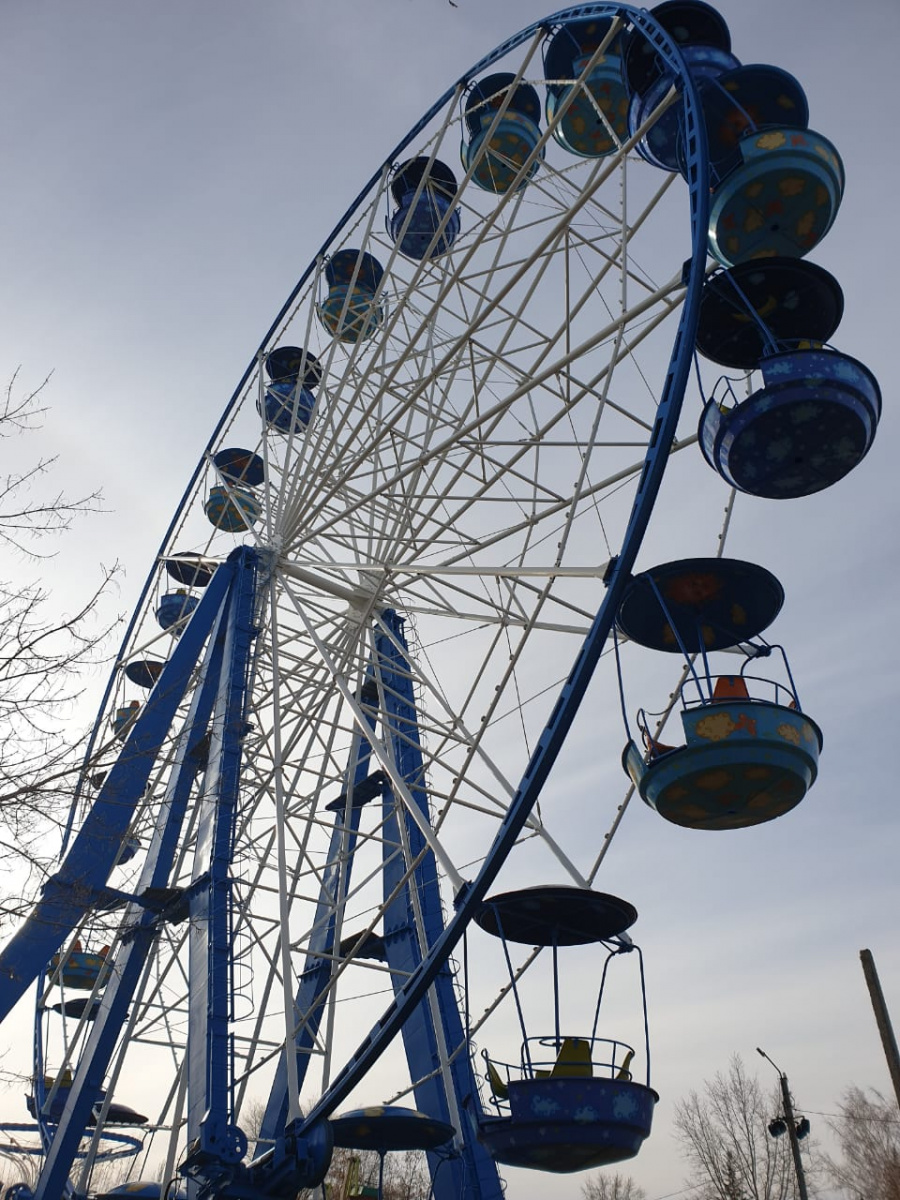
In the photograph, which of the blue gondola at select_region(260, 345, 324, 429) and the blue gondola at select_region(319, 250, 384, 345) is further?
the blue gondola at select_region(260, 345, 324, 429)

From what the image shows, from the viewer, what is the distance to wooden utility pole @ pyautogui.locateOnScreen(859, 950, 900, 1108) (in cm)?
1123

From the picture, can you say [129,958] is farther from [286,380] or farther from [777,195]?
[286,380]

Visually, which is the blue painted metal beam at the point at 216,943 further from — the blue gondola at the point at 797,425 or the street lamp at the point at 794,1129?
the street lamp at the point at 794,1129

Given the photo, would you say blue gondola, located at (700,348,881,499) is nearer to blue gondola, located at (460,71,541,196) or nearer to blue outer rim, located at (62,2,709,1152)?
blue outer rim, located at (62,2,709,1152)

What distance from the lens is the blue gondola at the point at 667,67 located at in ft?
29.6

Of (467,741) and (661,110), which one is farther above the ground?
(661,110)

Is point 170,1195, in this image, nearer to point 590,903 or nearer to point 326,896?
point 326,896

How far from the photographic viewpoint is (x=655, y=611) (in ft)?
25.1

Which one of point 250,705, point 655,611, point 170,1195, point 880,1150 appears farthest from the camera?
point 880,1150

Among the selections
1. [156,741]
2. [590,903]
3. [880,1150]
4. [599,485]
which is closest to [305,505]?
[156,741]

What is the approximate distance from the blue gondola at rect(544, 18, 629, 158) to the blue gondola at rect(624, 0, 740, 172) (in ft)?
4.25

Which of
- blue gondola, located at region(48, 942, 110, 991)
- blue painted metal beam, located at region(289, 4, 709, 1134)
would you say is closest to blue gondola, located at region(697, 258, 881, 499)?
blue painted metal beam, located at region(289, 4, 709, 1134)

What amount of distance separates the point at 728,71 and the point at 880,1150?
38019 mm

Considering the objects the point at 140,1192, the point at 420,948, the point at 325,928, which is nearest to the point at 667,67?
the point at 420,948
